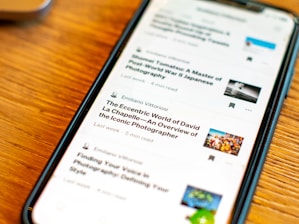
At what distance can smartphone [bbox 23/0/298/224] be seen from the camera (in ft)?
1.14

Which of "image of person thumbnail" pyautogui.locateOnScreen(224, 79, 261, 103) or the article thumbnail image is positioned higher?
"image of person thumbnail" pyautogui.locateOnScreen(224, 79, 261, 103)

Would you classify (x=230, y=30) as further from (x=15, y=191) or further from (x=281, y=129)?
(x=15, y=191)

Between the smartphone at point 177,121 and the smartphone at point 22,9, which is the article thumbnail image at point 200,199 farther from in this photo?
the smartphone at point 22,9

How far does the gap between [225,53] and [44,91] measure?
0.52ft

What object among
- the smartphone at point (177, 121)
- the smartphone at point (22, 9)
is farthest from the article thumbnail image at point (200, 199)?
the smartphone at point (22, 9)

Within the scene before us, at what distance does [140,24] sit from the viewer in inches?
18.1

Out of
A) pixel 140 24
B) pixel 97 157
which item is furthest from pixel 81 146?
pixel 140 24

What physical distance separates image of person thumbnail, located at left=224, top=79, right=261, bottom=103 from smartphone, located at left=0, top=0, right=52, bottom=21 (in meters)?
0.19

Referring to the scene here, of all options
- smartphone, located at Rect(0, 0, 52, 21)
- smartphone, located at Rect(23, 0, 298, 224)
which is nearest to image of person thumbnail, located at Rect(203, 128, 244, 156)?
smartphone, located at Rect(23, 0, 298, 224)

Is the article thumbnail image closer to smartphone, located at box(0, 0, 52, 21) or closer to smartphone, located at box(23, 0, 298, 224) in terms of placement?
smartphone, located at box(23, 0, 298, 224)

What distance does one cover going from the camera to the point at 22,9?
0.46 metres

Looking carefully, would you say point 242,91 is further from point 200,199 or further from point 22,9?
point 22,9

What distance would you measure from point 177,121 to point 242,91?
0.20 feet

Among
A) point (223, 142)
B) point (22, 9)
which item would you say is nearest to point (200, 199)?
point (223, 142)
